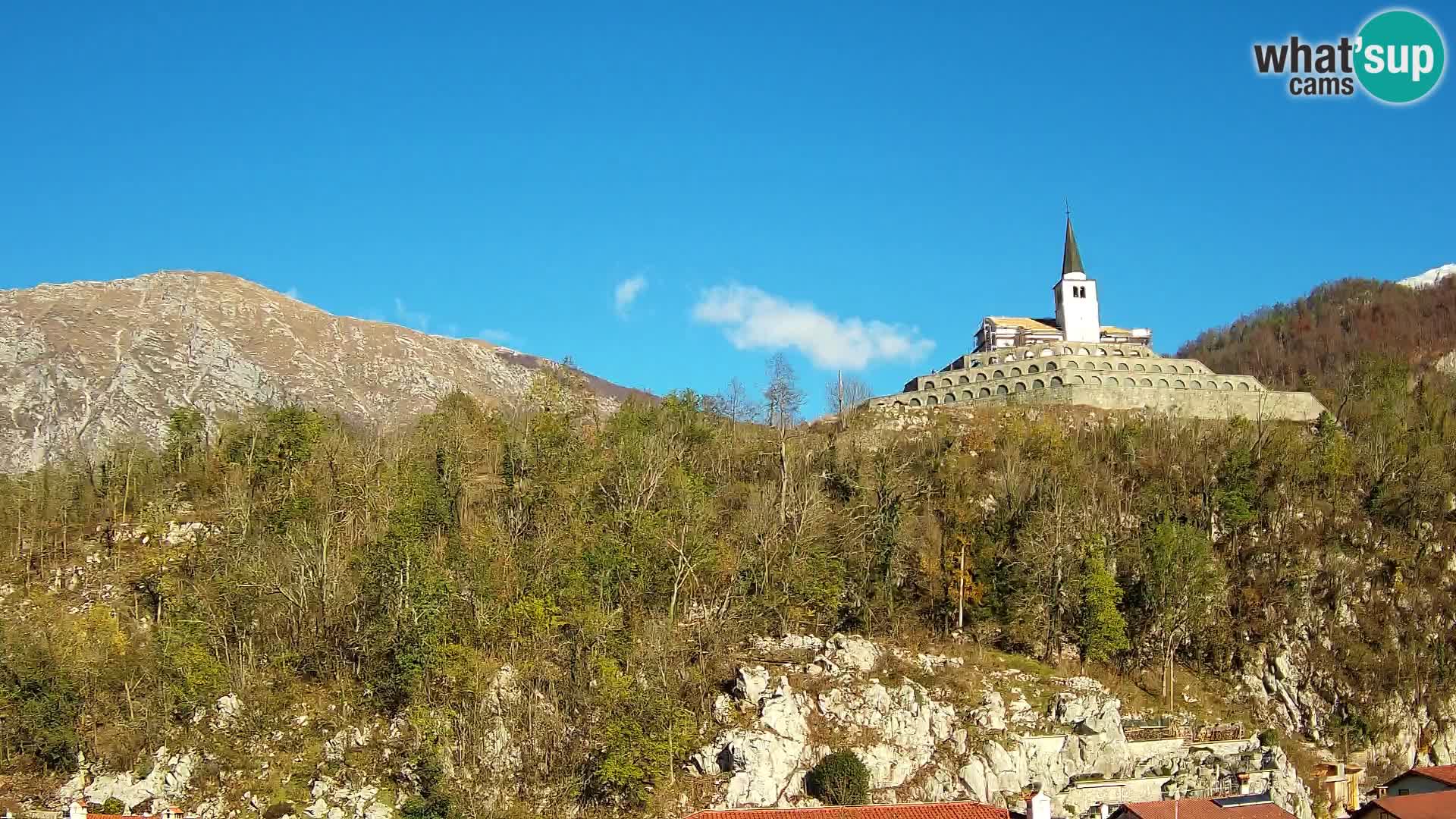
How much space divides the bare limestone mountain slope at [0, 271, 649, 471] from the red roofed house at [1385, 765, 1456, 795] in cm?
4834

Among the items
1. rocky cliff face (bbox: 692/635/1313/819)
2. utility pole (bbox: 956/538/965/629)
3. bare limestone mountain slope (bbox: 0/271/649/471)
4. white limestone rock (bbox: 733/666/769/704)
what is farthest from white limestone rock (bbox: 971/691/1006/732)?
bare limestone mountain slope (bbox: 0/271/649/471)

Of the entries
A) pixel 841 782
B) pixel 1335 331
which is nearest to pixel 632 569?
pixel 841 782

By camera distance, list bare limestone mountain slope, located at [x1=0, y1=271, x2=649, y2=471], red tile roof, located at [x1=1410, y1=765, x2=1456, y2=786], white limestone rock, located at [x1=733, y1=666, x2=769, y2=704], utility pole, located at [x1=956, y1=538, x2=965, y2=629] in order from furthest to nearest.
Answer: bare limestone mountain slope, located at [x1=0, y1=271, x2=649, y2=471] < utility pole, located at [x1=956, y1=538, x2=965, y2=629] < white limestone rock, located at [x1=733, y1=666, x2=769, y2=704] < red tile roof, located at [x1=1410, y1=765, x2=1456, y2=786]

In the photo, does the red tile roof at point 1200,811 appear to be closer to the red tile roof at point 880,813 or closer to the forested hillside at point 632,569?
the red tile roof at point 880,813

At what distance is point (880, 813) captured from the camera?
→ 39.4 meters

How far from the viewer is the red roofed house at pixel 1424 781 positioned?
4575 centimetres

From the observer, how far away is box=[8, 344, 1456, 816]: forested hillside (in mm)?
45875

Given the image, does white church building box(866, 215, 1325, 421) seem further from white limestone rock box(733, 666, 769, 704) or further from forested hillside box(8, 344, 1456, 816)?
white limestone rock box(733, 666, 769, 704)

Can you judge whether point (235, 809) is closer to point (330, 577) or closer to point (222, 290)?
point (330, 577)

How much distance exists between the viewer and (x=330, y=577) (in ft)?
165

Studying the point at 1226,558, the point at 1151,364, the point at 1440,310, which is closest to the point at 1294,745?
the point at 1226,558

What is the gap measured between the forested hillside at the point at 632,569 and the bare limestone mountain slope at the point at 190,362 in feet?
63.5

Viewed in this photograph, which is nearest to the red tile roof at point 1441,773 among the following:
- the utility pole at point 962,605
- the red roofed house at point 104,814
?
the utility pole at point 962,605

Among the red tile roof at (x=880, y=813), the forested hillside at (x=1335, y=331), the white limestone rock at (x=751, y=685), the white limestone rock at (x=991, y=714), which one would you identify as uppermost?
the forested hillside at (x=1335, y=331)
